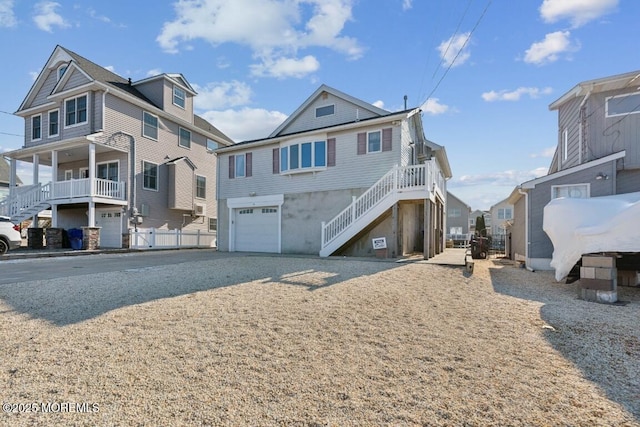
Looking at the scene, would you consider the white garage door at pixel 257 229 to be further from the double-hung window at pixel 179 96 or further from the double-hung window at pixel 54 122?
the double-hung window at pixel 54 122

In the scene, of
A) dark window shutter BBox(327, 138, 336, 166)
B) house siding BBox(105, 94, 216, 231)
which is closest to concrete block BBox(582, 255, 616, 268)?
dark window shutter BBox(327, 138, 336, 166)

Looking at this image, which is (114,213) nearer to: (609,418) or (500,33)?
(500,33)

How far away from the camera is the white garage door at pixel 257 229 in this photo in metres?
14.6

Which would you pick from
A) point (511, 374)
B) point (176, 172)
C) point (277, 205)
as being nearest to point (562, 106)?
point (277, 205)

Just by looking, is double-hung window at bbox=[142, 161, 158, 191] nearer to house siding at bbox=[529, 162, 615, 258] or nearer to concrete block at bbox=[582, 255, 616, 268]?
house siding at bbox=[529, 162, 615, 258]

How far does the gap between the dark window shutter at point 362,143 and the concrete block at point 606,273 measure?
27.6 feet

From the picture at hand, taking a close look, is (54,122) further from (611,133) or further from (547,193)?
(611,133)

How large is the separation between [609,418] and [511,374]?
26.6 inches

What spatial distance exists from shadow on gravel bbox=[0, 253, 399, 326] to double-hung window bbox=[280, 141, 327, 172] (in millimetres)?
5649

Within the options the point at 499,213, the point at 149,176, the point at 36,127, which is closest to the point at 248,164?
the point at 149,176

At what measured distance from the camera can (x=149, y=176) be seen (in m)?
17.9

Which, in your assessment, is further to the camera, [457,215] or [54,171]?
[457,215]

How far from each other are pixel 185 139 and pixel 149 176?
12.0 ft

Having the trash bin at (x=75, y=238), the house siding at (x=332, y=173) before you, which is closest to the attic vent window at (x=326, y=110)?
the house siding at (x=332, y=173)
